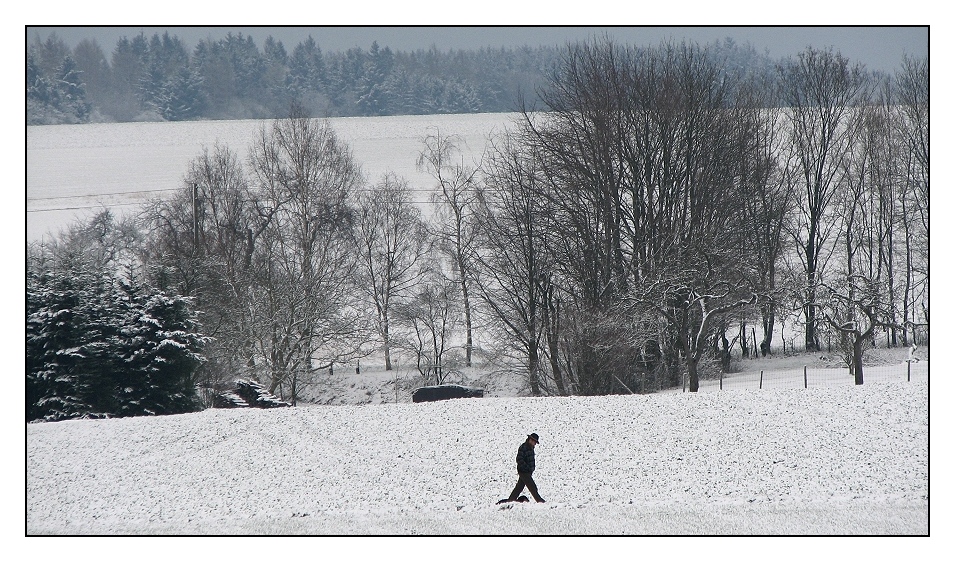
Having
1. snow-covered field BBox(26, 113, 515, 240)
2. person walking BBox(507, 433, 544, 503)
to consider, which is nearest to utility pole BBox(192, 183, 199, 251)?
snow-covered field BBox(26, 113, 515, 240)

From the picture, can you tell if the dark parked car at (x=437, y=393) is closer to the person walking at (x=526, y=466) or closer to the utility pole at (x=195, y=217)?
the person walking at (x=526, y=466)

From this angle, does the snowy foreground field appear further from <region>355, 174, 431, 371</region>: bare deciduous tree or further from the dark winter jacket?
<region>355, 174, 431, 371</region>: bare deciduous tree

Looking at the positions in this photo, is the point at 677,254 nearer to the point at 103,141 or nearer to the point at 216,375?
the point at 216,375

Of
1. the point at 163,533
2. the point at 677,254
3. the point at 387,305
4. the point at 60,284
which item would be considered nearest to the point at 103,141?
the point at 387,305

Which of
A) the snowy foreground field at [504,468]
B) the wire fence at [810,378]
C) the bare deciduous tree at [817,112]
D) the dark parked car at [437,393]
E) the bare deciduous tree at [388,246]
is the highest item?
the bare deciduous tree at [817,112]

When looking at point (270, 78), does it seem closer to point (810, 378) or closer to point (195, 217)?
point (195, 217)

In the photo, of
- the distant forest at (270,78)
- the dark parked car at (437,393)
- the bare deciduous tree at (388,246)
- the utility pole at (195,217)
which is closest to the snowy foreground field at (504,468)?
the dark parked car at (437,393)
